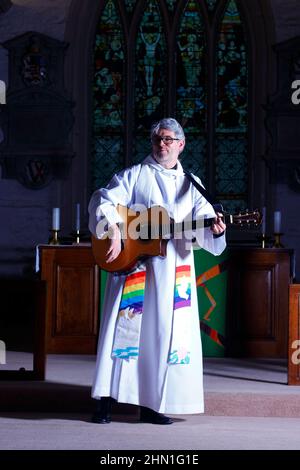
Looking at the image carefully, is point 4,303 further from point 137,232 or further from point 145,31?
point 137,232

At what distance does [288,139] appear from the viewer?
36.0 ft

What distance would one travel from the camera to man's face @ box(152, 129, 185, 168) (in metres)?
5.63

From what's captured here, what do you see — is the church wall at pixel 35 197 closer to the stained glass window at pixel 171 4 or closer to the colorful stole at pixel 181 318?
the stained glass window at pixel 171 4

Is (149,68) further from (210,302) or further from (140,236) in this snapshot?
(140,236)

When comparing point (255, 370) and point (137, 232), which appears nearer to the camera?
point (137, 232)

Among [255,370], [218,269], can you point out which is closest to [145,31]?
[218,269]

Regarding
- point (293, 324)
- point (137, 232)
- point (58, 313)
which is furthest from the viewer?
point (58, 313)

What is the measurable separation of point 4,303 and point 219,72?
3603 millimetres

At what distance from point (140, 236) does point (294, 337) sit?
5.49ft

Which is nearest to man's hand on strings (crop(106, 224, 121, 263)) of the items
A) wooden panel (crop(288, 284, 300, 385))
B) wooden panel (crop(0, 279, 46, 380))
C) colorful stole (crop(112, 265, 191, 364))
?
colorful stole (crop(112, 265, 191, 364))

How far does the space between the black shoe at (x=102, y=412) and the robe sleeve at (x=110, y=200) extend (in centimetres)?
100

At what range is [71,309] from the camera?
7.90 metres

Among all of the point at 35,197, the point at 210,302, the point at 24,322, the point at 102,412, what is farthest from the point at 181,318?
the point at 35,197

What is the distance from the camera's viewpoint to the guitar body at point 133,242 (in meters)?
5.57
